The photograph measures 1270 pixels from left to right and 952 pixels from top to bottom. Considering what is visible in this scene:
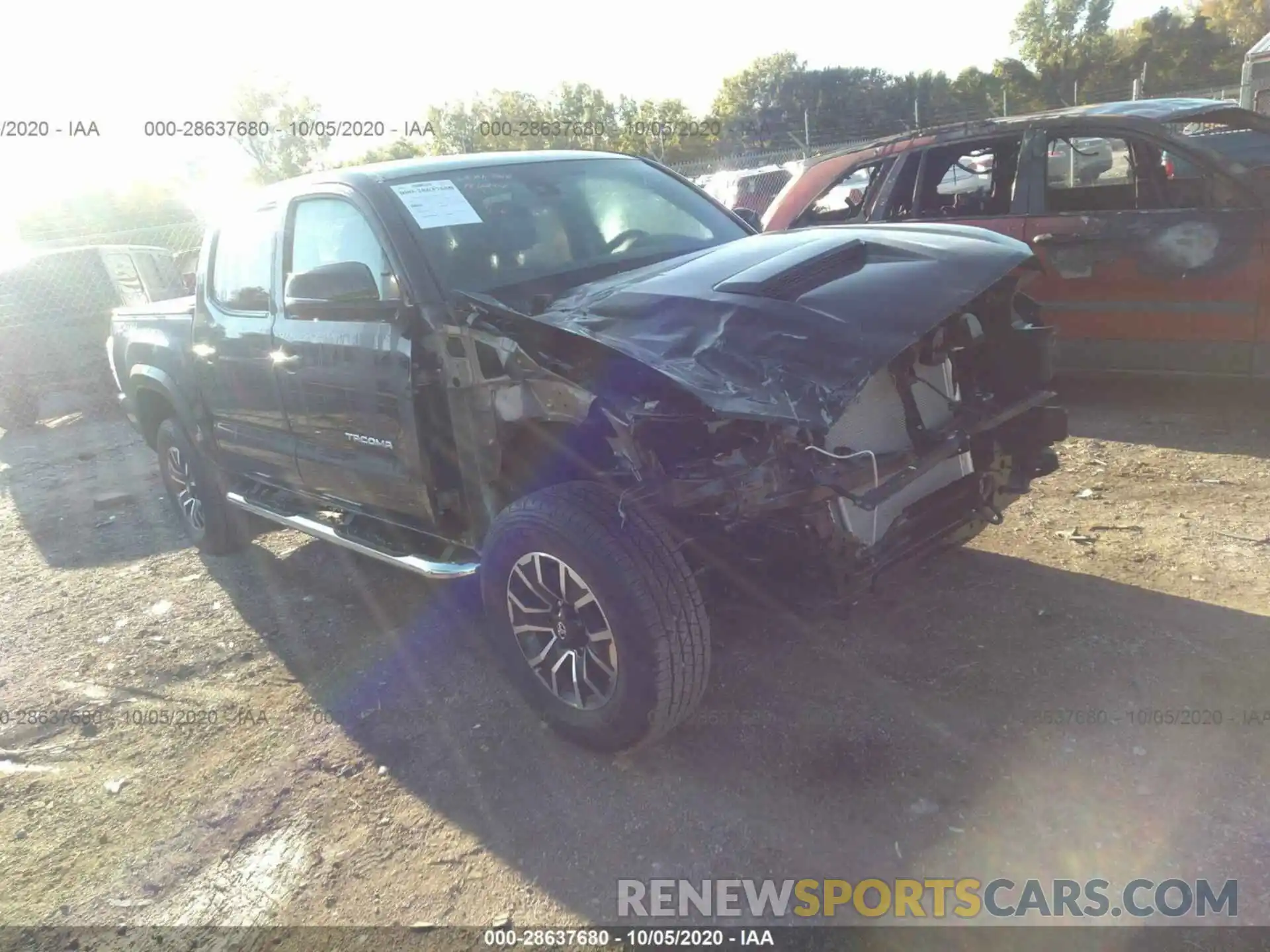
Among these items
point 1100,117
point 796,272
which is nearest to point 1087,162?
point 1100,117

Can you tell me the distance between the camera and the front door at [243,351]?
4.07 metres

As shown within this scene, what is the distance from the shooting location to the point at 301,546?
5480 mm

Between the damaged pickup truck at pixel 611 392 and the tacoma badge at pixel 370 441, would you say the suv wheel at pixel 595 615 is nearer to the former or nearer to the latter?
the damaged pickup truck at pixel 611 392

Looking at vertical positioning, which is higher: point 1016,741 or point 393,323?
point 393,323

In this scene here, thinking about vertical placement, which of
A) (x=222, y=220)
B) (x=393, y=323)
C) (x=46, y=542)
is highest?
(x=222, y=220)

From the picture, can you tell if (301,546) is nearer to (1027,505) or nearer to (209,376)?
(209,376)

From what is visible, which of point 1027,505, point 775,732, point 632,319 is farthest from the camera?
point 1027,505

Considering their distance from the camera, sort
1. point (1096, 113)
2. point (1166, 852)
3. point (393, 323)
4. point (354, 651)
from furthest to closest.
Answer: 1. point (1096, 113)
2. point (354, 651)
3. point (393, 323)
4. point (1166, 852)

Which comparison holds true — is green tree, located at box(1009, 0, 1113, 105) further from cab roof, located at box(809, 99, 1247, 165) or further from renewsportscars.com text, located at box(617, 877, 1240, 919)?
renewsportscars.com text, located at box(617, 877, 1240, 919)

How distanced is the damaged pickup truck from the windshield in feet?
0.04

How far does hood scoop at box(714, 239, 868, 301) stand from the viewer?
8.86ft

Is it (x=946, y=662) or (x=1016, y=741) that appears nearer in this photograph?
(x=1016, y=741)

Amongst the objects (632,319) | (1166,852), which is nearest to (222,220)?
(632,319)

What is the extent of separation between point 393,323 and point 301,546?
2703 millimetres
